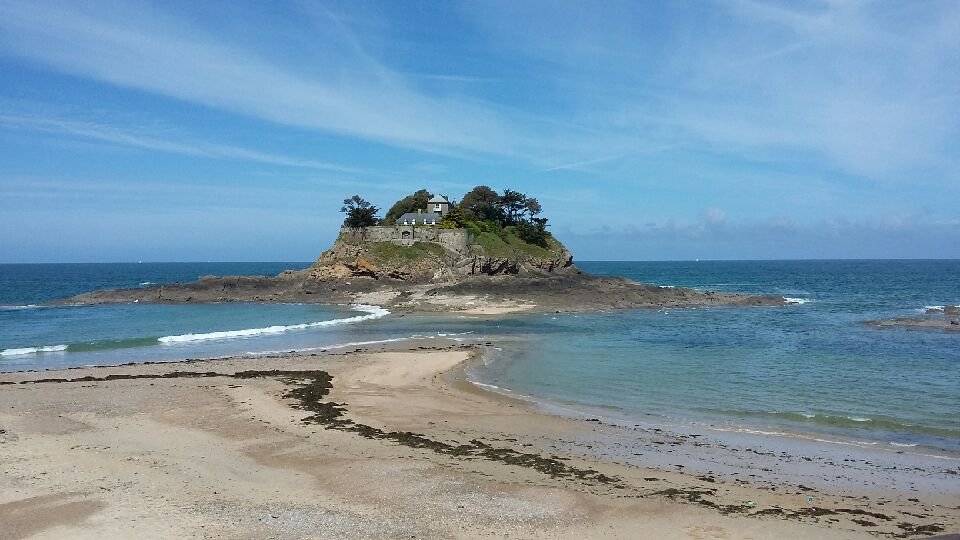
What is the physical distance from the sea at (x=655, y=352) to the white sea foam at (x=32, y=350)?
11 cm

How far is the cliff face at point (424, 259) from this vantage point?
63562 millimetres

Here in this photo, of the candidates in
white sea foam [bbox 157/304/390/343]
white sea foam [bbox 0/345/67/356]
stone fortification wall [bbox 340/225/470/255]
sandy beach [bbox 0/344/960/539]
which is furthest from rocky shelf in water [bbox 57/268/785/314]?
sandy beach [bbox 0/344/960/539]

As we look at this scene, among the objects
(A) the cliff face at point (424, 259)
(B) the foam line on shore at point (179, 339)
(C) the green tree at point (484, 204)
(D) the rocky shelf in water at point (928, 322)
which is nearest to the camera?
(B) the foam line on shore at point (179, 339)

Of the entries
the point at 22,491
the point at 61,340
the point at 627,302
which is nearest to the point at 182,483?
the point at 22,491

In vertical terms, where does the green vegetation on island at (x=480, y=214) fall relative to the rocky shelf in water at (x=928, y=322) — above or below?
above

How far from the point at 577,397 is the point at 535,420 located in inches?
134

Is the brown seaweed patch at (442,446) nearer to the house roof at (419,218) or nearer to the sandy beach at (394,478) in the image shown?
the sandy beach at (394,478)

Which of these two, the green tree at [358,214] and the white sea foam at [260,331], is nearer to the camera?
the white sea foam at [260,331]

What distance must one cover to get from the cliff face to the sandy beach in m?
44.7

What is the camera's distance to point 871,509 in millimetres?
10445

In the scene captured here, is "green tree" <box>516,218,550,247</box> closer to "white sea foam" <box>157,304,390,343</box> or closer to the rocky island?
the rocky island

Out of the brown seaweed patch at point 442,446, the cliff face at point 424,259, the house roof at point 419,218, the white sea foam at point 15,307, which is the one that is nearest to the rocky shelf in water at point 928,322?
the cliff face at point 424,259

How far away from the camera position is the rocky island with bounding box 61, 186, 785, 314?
5656 cm

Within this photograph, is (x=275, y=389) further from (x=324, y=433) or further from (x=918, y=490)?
(x=918, y=490)
